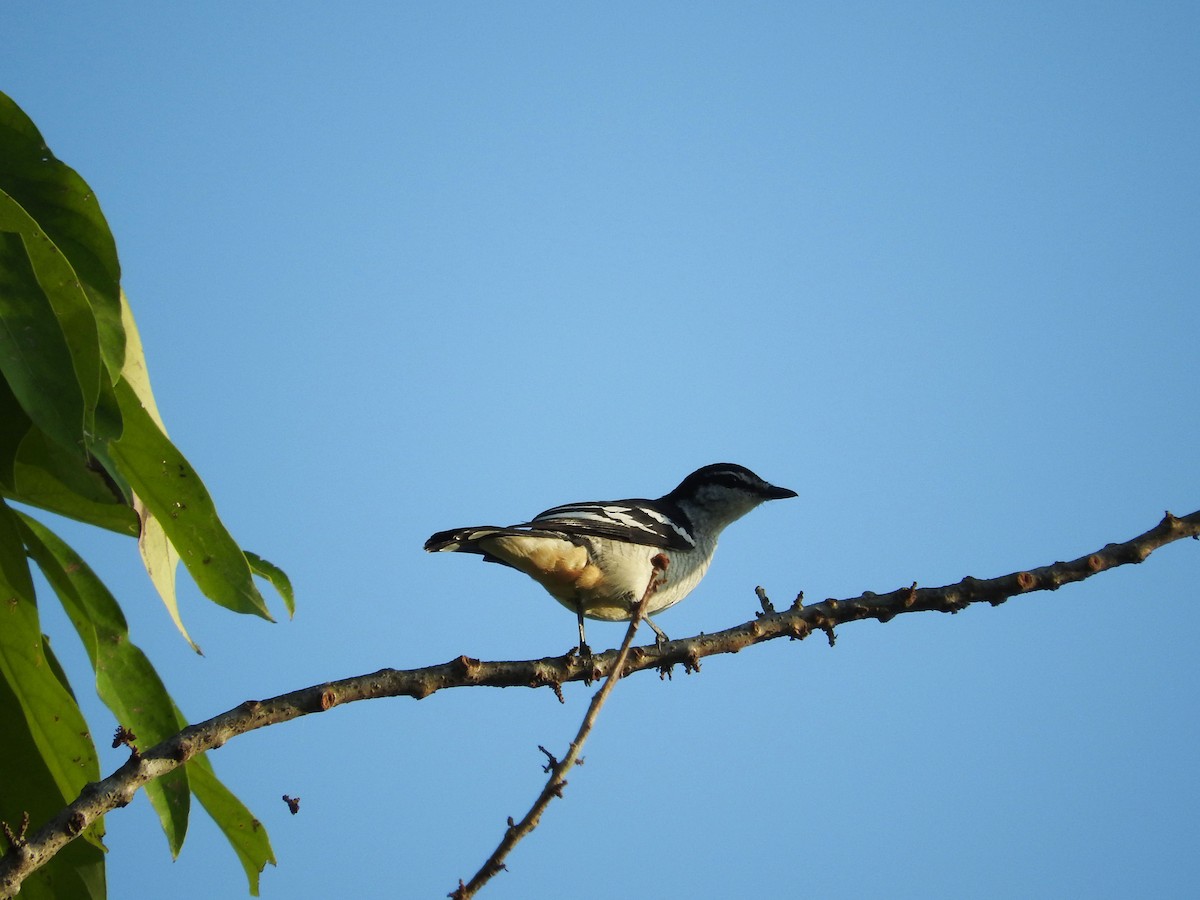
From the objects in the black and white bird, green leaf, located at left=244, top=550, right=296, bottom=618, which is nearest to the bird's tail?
the black and white bird

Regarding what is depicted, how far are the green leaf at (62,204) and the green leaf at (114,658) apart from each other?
2.35ft

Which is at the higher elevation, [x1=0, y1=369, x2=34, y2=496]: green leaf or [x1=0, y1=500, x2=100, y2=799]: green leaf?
[x1=0, y1=369, x2=34, y2=496]: green leaf

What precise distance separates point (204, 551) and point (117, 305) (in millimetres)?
746

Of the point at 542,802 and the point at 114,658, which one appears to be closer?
the point at 542,802

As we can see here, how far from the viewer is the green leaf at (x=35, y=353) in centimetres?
252

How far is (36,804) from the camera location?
310cm

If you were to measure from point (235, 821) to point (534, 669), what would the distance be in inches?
38.5

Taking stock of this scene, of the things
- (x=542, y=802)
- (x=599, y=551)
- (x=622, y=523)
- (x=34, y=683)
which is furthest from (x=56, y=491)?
(x=622, y=523)

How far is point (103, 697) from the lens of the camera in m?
3.19

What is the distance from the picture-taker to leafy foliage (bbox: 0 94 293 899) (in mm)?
2815

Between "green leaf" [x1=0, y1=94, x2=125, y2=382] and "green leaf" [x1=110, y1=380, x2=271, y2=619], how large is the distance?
0.44 metres

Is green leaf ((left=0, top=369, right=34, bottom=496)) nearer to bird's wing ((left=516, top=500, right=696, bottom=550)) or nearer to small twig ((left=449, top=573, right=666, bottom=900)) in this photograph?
small twig ((left=449, top=573, right=666, bottom=900))

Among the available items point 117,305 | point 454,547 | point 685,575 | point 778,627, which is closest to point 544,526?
point 454,547

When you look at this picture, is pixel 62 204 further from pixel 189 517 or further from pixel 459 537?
pixel 459 537
